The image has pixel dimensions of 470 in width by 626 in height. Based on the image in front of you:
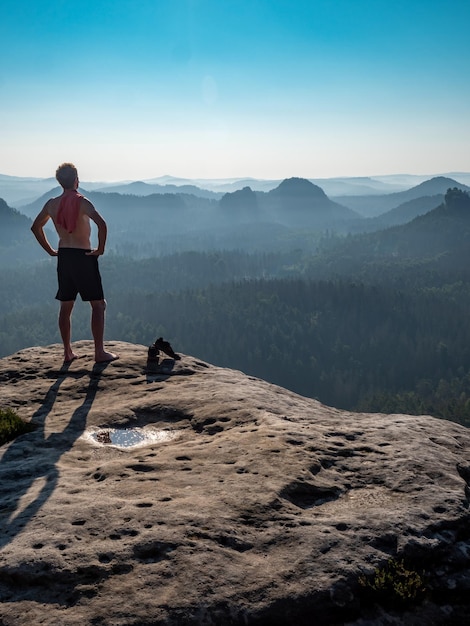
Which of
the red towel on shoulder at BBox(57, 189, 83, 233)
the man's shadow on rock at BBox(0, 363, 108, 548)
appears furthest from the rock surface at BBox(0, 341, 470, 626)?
the red towel on shoulder at BBox(57, 189, 83, 233)

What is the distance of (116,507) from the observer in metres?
6.03

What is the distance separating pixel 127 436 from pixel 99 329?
13.1ft

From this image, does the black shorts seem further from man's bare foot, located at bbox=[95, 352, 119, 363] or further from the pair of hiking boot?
the pair of hiking boot

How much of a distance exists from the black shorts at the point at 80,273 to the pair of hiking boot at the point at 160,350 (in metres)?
1.75

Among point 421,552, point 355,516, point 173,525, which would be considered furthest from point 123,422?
point 421,552

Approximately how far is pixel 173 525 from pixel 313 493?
1.96m

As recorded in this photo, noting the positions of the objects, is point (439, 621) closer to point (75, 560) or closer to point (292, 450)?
point (292, 450)

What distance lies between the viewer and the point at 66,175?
1081cm

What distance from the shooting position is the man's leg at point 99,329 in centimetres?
1198

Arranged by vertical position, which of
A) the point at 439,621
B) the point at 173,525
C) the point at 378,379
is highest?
the point at 173,525

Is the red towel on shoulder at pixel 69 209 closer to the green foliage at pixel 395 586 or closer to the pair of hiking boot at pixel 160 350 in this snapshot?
the pair of hiking boot at pixel 160 350

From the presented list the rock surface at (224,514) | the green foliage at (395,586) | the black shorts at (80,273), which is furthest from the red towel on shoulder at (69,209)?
the green foliage at (395,586)

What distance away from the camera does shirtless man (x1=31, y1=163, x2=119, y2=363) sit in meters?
11.2

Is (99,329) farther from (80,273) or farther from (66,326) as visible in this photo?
(80,273)
